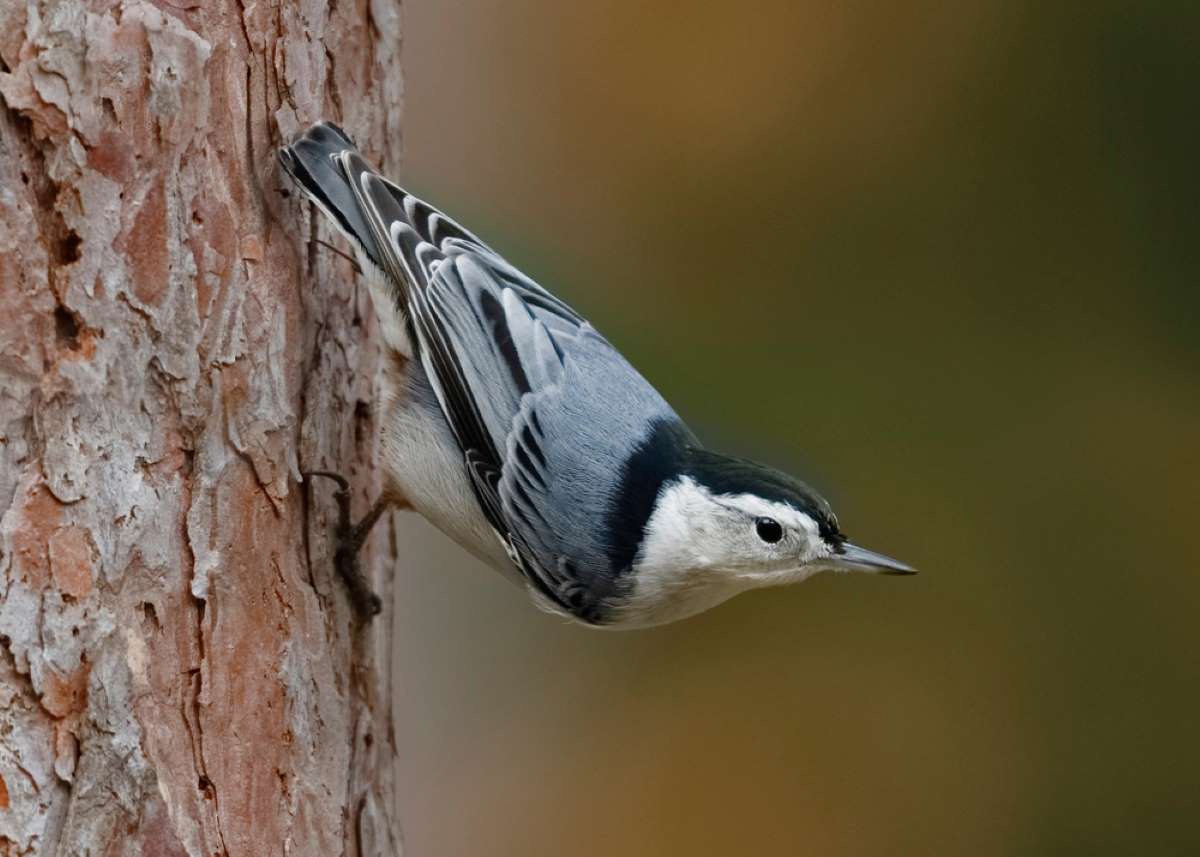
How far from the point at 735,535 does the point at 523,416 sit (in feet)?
1.23

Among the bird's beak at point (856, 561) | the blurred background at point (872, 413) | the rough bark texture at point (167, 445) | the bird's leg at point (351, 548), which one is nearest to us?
the rough bark texture at point (167, 445)

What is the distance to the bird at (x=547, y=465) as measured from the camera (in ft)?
6.52

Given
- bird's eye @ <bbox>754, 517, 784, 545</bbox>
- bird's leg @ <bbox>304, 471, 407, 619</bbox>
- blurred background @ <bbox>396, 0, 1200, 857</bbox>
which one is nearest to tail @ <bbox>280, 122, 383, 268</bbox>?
bird's leg @ <bbox>304, 471, 407, 619</bbox>

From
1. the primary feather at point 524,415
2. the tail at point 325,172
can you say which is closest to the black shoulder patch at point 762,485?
the primary feather at point 524,415

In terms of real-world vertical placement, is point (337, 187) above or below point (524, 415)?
above

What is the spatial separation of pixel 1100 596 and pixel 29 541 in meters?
2.56

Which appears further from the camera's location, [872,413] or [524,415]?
[872,413]

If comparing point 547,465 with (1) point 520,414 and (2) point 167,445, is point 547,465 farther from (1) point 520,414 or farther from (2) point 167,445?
(2) point 167,445

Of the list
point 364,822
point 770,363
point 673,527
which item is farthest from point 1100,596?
point 364,822

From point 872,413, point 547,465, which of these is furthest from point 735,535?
point 872,413

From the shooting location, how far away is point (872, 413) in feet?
10.6

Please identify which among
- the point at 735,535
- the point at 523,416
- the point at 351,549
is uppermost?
the point at 523,416

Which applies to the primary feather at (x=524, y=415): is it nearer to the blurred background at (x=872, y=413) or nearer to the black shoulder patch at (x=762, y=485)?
the black shoulder patch at (x=762, y=485)

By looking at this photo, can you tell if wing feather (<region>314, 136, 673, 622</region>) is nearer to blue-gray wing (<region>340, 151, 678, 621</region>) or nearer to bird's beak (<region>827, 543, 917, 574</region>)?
blue-gray wing (<region>340, 151, 678, 621</region>)
